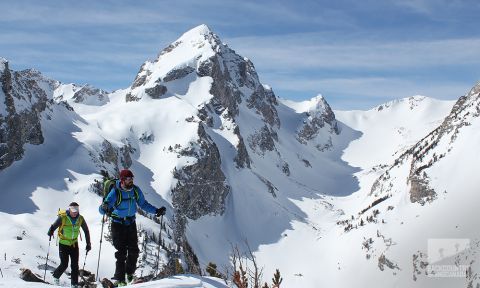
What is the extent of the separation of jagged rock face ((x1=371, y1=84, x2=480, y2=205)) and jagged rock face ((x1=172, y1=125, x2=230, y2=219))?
61977 millimetres

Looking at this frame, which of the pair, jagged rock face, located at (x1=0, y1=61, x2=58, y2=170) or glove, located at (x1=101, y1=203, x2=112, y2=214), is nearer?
glove, located at (x1=101, y1=203, x2=112, y2=214)

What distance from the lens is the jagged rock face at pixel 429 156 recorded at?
146 meters

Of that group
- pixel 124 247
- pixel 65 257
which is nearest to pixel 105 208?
pixel 124 247

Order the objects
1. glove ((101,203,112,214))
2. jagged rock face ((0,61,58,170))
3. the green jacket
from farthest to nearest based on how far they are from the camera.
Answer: jagged rock face ((0,61,58,170)) < the green jacket < glove ((101,203,112,214))

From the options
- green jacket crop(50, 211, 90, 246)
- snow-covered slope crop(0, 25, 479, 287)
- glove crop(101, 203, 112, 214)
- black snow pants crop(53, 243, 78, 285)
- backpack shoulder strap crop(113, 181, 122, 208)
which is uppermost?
snow-covered slope crop(0, 25, 479, 287)

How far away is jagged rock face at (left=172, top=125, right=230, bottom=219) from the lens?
161 metres

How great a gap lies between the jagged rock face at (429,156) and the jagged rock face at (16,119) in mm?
107854

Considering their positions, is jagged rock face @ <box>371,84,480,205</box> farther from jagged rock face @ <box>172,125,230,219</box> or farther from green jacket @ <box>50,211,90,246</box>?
green jacket @ <box>50,211,90,246</box>

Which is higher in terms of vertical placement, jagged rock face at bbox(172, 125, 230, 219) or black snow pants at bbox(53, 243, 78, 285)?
jagged rock face at bbox(172, 125, 230, 219)

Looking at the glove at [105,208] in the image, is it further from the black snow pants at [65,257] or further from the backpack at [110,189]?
the black snow pants at [65,257]

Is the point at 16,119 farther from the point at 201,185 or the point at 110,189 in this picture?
the point at 110,189

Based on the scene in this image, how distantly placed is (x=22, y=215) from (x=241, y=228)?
90906 millimetres

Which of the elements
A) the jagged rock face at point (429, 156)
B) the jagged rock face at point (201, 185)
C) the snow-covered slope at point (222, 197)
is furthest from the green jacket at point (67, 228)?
the jagged rock face at point (429, 156)

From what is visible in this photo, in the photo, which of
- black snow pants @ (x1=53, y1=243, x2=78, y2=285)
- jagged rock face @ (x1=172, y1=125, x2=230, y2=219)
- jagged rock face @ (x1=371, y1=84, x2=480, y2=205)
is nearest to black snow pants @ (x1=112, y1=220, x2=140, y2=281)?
black snow pants @ (x1=53, y1=243, x2=78, y2=285)
